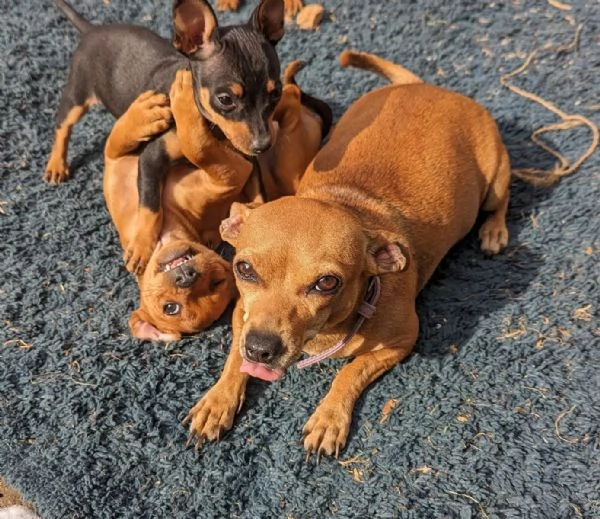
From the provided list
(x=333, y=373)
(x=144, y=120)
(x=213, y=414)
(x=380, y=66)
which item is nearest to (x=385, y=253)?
(x=333, y=373)

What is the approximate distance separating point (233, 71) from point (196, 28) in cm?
46

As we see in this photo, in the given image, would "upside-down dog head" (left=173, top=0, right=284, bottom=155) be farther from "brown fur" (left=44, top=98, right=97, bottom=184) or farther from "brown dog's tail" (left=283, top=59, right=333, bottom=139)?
"brown fur" (left=44, top=98, right=97, bottom=184)

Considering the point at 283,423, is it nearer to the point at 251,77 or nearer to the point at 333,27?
the point at 251,77

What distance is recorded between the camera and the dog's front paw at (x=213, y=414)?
411cm

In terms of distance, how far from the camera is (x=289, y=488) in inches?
155

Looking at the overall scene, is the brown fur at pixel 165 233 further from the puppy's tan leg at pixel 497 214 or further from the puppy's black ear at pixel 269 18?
the puppy's tan leg at pixel 497 214

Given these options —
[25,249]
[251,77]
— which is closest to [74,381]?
[25,249]

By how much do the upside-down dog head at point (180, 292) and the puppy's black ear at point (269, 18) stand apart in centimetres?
162

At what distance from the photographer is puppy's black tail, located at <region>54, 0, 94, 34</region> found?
19.8 ft

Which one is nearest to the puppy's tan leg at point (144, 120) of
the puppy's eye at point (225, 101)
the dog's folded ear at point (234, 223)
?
the puppy's eye at point (225, 101)

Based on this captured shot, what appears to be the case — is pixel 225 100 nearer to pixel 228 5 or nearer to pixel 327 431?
pixel 327 431

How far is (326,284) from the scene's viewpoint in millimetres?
3293

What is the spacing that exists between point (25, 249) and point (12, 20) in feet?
9.36

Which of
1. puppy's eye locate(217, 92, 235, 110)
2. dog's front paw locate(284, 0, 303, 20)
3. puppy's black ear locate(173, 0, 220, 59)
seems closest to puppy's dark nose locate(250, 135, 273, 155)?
puppy's eye locate(217, 92, 235, 110)
